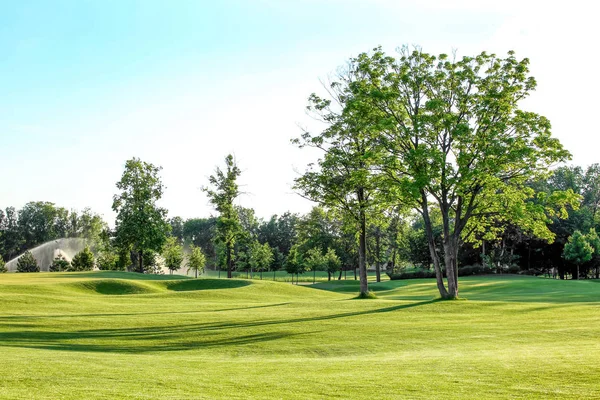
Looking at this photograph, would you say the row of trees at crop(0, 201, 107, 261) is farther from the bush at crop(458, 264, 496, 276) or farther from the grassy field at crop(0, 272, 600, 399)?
the grassy field at crop(0, 272, 600, 399)

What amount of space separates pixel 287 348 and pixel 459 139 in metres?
16.6

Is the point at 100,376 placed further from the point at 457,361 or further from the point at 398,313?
the point at 398,313

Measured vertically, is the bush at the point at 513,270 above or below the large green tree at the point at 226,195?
below

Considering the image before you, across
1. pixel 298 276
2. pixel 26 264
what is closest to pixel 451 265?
pixel 26 264

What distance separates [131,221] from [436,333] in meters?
51.7

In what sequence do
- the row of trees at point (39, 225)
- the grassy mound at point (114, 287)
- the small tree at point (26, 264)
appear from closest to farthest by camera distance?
the grassy mound at point (114, 287) < the small tree at point (26, 264) < the row of trees at point (39, 225)

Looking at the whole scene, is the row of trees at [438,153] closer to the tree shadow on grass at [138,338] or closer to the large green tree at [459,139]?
the large green tree at [459,139]

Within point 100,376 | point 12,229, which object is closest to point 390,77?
point 100,376

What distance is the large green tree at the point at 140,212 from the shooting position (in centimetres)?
6481

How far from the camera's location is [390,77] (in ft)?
102

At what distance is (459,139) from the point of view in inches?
1131

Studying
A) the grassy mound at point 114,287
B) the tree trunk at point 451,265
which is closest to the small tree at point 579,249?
the tree trunk at point 451,265

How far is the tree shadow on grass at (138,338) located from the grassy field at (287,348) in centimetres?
A: 4

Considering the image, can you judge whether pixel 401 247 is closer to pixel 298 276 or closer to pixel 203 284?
pixel 298 276
